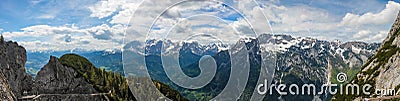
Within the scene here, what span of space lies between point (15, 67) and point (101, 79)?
128 feet

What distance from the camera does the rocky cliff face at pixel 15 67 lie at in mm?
60438

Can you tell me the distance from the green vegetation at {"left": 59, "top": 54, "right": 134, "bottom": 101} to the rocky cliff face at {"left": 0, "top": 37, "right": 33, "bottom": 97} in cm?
2528

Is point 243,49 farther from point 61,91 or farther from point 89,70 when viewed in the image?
point 89,70

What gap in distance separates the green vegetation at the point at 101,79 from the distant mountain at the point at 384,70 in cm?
7168

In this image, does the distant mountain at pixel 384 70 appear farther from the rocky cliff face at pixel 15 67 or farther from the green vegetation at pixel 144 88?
the rocky cliff face at pixel 15 67

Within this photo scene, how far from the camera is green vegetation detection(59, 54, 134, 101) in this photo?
9612 centimetres

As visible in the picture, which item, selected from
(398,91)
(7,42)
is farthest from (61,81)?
(398,91)

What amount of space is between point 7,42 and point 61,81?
1757cm

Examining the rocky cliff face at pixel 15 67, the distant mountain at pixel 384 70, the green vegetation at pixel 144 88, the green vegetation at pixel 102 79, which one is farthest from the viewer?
the distant mountain at pixel 384 70

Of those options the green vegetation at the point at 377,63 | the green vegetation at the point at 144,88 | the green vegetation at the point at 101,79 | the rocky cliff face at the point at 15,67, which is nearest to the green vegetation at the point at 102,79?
the green vegetation at the point at 101,79

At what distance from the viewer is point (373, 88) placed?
107688 millimetres

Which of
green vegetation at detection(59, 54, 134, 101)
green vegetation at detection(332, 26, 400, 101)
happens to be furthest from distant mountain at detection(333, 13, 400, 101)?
green vegetation at detection(59, 54, 134, 101)

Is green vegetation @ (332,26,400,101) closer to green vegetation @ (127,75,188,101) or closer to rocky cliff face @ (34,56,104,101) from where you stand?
green vegetation @ (127,75,188,101)

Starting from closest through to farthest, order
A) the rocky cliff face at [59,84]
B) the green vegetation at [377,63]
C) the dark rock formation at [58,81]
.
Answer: the rocky cliff face at [59,84] → the dark rock formation at [58,81] → the green vegetation at [377,63]
